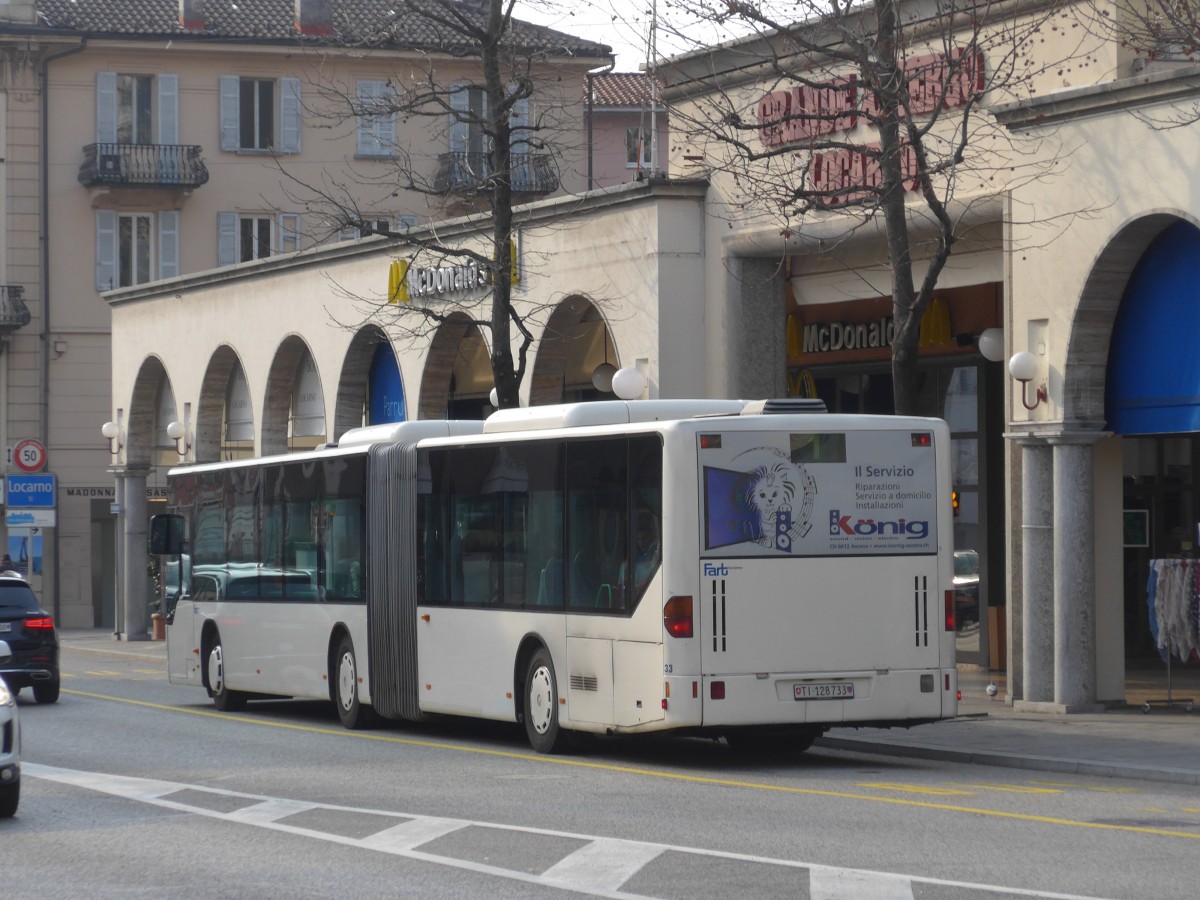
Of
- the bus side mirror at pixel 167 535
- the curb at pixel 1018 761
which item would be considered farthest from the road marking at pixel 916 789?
the bus side mirror at pixel 167 535

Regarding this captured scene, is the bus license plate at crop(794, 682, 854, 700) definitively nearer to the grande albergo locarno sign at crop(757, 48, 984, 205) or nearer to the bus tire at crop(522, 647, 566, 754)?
the bus tire at crop(522, 647, 566, 754)

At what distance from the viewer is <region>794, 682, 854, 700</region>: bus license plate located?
51.0 ft

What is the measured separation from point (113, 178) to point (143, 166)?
3.36 ft

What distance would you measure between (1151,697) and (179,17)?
1581 inches

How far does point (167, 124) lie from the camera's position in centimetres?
5497

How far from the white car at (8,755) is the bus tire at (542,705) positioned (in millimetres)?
5127

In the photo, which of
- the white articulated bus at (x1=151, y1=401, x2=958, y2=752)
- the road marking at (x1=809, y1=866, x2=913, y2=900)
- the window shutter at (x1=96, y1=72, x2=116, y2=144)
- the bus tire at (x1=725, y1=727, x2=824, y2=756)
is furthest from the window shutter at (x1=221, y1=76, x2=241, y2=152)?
the road marking at (x1=809, y1=866, x2=913, y2=900)

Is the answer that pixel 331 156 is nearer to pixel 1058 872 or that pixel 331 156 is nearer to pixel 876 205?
pixel 876 205

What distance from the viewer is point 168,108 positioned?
55.0 m

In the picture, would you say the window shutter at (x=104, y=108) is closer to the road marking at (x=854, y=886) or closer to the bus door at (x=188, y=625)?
the bus door at (x=188, y=625)

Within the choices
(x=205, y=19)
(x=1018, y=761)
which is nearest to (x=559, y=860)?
(x=1018, y=761)

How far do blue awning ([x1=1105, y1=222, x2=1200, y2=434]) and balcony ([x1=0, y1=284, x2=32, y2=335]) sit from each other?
128 ft

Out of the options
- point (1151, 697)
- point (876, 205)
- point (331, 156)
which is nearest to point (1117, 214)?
point (876, 205)

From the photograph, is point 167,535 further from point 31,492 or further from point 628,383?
point 31,492
